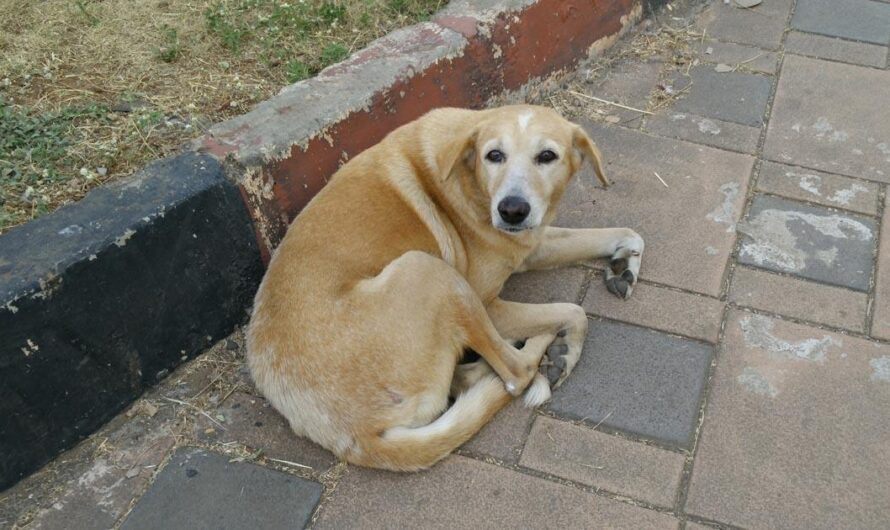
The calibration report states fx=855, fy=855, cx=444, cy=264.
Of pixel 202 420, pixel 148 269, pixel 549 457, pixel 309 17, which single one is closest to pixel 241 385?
pixel 202 420

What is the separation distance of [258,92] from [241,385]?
4.73ft

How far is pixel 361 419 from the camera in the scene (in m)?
2.81

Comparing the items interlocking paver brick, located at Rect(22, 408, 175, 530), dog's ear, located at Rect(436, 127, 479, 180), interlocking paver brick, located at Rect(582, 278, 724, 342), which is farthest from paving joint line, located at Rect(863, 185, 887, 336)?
interlocking paver brick, located at Rect(22, 408, 175, 530)

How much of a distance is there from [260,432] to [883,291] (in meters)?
2.60

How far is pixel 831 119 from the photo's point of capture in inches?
181

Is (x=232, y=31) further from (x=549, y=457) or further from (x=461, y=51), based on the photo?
(x=549, y=457)

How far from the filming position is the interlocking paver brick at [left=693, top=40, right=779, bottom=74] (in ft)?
16.3

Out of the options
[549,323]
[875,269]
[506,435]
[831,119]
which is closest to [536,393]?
[506,435]

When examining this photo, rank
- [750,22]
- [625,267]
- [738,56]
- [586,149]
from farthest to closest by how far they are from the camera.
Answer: [750,22] → [738,56] → [625,267] → [586,149]

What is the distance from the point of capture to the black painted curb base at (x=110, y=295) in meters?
2.75

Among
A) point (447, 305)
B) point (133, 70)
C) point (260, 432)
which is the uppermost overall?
point (133, 70)

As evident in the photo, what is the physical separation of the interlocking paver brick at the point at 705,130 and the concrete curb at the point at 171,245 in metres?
1.14

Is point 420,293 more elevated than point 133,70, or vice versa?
point 133,70

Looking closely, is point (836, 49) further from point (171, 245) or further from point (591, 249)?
point (171, 245)
